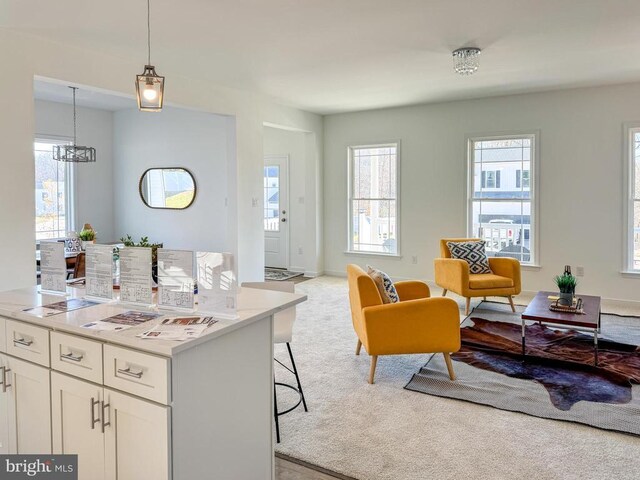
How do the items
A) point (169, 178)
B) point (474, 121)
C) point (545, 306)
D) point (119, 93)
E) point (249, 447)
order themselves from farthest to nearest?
point (169, 178) → point (474, 121) → point (119, 93) → point (545, 306) → point (249, 447)

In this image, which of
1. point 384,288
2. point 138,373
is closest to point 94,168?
point 384,288

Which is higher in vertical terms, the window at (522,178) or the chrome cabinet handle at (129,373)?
the window at (522,178)

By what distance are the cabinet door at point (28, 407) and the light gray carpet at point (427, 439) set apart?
1.15m

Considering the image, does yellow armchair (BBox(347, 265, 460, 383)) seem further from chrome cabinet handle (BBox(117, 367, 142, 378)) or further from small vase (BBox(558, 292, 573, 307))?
chrome cabinet handle (BBox(117, 367, 142, 378))

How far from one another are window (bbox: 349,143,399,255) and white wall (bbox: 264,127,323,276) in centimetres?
61

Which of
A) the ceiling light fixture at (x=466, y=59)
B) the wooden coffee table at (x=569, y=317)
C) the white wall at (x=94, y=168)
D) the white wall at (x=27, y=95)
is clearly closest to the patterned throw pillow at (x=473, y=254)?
the wooden coffee table at (x=569, y=317)

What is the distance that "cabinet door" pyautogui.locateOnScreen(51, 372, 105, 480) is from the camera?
1821 millimetres

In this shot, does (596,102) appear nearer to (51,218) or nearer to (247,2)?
(247,2)

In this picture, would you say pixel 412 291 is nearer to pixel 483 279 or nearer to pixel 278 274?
pixel 483 279

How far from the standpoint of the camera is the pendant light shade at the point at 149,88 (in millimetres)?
2535

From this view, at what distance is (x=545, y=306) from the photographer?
164 inches

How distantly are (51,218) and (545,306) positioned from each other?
7076 mm

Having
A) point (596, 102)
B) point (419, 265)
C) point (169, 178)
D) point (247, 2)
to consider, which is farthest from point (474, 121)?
point (169, 178)

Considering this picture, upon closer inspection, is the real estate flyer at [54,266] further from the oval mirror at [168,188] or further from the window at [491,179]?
the window at [491,179]
